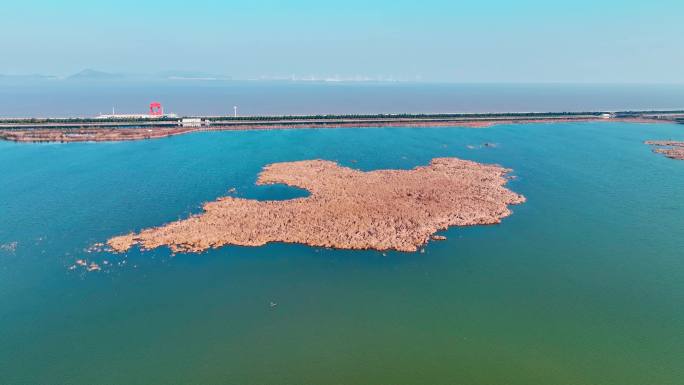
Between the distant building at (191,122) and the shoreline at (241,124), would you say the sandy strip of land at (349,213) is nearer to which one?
the shoreline at (241,124)

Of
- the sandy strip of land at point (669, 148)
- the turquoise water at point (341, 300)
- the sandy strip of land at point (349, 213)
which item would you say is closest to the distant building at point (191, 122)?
the turquoise water at point (341, 300)

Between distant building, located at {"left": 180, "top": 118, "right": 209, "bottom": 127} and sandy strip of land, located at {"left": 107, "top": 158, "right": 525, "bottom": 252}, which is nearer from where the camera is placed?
sandy strip of land, located at {"left": 107, "top": 158, "right": 525, "bottom": 252}

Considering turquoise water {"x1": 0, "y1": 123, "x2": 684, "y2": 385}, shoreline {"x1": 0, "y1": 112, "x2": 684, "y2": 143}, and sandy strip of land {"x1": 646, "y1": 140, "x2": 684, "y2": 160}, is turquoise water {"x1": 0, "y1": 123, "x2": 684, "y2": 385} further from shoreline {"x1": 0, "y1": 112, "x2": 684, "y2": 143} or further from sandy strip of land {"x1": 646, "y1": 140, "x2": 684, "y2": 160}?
shoreline {"x1": 0, "y1": 112, "x2": 684, "y2": 143}

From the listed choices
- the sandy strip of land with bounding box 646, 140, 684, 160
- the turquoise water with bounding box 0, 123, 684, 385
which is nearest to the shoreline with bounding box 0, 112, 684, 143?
the sandy strip of land with bounding box 646, 140, 684, 160

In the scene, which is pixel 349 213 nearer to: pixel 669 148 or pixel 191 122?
pixel 191 122

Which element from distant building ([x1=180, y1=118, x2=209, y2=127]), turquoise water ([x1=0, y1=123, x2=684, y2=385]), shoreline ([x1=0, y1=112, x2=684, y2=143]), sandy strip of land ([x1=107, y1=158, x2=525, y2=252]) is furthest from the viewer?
distant building ([x1=180, y1=118, x2=209, y2=127])

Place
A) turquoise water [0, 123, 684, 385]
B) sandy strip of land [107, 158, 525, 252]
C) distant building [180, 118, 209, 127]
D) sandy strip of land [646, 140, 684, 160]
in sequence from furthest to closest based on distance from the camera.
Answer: distant building [180, 118, 209, 127] < sandy strip of land [646, 140, 684, 160] < sandy strip of land [107, 158, 525, 252] < turquoise water [0, 123, 684, 385]

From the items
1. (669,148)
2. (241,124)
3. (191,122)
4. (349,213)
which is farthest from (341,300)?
(669,148)

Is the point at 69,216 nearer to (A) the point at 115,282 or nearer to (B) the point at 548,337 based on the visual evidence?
(A) the point at 115,282
